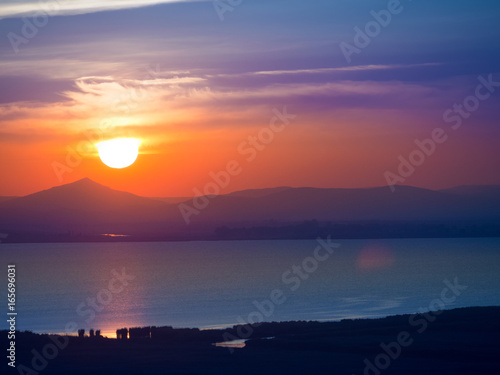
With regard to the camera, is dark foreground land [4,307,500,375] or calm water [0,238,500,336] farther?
calm water [0,238,500,336]

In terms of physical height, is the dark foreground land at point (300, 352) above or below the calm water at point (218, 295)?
below

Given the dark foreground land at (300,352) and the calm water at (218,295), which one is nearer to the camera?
the dark foreground land at (300,352)

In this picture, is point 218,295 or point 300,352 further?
point 218,295

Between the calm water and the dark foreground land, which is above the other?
the calm water

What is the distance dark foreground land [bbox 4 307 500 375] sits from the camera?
31078 millimetres

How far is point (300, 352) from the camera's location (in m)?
35.6

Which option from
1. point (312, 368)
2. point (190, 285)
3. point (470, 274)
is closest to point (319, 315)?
point (312, 368)

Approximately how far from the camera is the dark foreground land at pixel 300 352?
3108 cm

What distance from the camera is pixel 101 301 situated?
89.9 meters

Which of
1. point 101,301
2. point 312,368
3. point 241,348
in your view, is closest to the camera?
point 312,368

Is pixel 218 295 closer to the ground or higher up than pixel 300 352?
higher up

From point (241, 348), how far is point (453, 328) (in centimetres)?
1251

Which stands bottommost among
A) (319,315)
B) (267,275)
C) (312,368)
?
(312,368)

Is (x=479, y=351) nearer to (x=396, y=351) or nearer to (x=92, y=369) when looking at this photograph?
(x=396, y=351)
